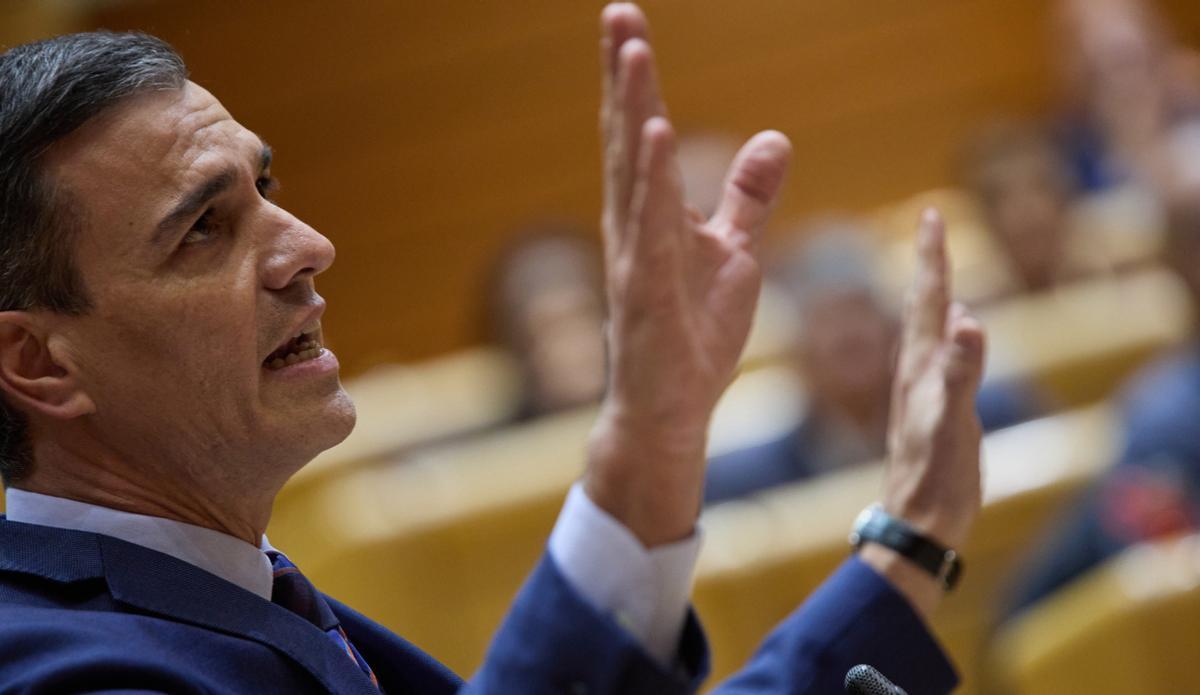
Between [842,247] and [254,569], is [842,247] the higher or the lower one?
the lower one

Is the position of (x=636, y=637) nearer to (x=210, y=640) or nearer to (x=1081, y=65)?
(x=210, y=640)

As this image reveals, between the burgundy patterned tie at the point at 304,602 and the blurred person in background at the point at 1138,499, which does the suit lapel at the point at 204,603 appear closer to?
the burgundy patterned tie at the point at 304,602

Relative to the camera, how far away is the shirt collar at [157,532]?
614mm

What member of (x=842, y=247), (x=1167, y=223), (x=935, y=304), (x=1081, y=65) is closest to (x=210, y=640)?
(x=935, y=304)

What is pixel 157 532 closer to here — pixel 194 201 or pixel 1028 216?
pixel 194 201

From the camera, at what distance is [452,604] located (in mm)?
1447

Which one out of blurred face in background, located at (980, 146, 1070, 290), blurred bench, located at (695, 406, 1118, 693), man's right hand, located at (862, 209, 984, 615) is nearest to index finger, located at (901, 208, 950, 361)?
man's right hand, located at (862, 209, 984, 615)

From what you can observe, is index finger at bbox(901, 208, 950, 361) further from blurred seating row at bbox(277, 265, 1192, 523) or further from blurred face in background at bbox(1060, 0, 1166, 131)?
blurred face in background at bbox(1060, 0, 1166, 131)

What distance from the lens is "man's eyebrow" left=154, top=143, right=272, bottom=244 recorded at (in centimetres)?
60

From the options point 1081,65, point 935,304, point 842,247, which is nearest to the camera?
point 935,304

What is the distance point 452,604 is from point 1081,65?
173 centimetres

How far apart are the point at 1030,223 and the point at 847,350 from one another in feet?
2.14

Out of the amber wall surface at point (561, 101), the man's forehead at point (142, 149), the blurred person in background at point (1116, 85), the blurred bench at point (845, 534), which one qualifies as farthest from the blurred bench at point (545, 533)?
the amber wall surface at point (561, 101)

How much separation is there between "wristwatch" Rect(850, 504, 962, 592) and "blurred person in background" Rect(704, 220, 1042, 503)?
93 centimetres
